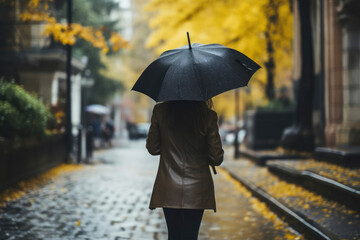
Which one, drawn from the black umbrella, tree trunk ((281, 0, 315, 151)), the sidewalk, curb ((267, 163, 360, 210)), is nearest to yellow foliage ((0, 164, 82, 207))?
the sidewalk

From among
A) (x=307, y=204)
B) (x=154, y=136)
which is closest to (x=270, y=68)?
(x=307, y=204)

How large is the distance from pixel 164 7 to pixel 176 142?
16.9 meters

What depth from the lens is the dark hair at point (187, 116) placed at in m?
4.17

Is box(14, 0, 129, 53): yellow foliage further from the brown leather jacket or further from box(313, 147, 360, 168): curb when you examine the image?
the brown leather jacket

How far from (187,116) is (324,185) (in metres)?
4.80

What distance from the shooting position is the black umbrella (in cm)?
418

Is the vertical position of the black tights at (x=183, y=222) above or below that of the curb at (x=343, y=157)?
below

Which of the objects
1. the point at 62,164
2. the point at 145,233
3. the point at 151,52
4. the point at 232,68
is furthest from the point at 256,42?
the point at 151,52

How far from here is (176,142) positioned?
4.18 metres

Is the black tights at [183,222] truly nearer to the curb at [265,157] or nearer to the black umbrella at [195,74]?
the black umbrella at [195,74]

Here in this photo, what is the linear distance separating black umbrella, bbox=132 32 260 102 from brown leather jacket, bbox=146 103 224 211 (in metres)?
0.19

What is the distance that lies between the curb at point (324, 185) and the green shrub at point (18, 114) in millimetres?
5779

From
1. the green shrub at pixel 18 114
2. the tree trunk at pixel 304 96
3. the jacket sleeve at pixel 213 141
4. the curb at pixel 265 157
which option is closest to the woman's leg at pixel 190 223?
the jacket sleeve at pixel 213 141

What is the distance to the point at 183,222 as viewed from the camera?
421 centimetres
